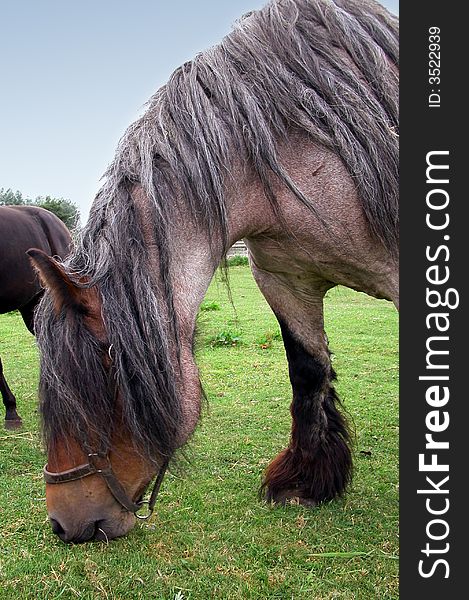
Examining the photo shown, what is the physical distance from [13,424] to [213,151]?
321 centimetres

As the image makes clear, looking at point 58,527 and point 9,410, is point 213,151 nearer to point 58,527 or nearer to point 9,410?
point 58,527

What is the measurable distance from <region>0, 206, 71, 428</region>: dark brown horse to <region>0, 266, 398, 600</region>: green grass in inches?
29.3

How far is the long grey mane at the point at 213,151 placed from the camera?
1979 millimetres

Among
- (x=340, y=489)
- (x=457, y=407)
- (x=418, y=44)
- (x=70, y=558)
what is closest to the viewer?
(x=457, y=407)

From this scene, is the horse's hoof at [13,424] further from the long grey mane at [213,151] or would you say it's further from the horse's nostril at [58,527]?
the long grey mane at [213,151]

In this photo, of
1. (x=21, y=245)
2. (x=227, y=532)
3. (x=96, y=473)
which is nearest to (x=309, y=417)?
(x=227, y=532)

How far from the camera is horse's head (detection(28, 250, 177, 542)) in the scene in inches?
77.3

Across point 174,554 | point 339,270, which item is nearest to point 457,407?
point 339,270

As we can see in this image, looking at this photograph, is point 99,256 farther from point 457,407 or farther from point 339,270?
point 457,407

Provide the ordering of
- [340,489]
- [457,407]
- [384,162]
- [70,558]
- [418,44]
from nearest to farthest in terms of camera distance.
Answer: [457,407] → [418,44] → [384,162] → [70,558] → [340,489]

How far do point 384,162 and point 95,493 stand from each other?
162 cm

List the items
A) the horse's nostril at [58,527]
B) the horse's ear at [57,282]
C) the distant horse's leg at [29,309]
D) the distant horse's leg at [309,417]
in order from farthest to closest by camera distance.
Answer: the distant horse's leg at [29,309], the distant horse's leg at [309,417], the horse's nostril at [58,527], the horse's ear at [57,282]

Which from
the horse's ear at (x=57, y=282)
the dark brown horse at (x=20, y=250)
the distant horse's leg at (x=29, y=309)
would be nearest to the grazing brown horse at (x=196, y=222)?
the horse's ear at (x=57, y=282)

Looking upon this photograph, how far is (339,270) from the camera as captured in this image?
8.40 ft
